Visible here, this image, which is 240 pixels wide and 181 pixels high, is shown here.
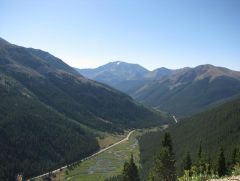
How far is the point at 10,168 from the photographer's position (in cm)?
19675

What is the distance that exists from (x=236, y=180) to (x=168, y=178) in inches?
1757

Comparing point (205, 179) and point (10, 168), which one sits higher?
point (205, 179)

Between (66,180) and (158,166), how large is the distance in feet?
422

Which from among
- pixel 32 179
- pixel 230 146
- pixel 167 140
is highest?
pixel 167 140

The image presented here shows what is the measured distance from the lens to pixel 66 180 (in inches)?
7746

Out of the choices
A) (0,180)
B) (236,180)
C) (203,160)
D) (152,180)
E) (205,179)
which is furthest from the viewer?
(0,180)

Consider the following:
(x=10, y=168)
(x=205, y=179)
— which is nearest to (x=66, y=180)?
(x=10, y=168)

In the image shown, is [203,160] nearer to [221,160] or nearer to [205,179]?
[221,160]

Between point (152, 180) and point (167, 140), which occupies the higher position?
point (167, 140)

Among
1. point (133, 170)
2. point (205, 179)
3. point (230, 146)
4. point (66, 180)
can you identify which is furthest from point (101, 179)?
point (205, 179)

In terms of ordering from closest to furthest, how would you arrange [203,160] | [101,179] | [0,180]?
Answer: [203,160] → [0,180] → [101,179]

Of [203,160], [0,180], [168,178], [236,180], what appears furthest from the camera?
[0,180]

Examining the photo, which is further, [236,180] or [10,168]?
[10,168]

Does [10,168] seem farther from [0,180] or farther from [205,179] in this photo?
[205,179]
